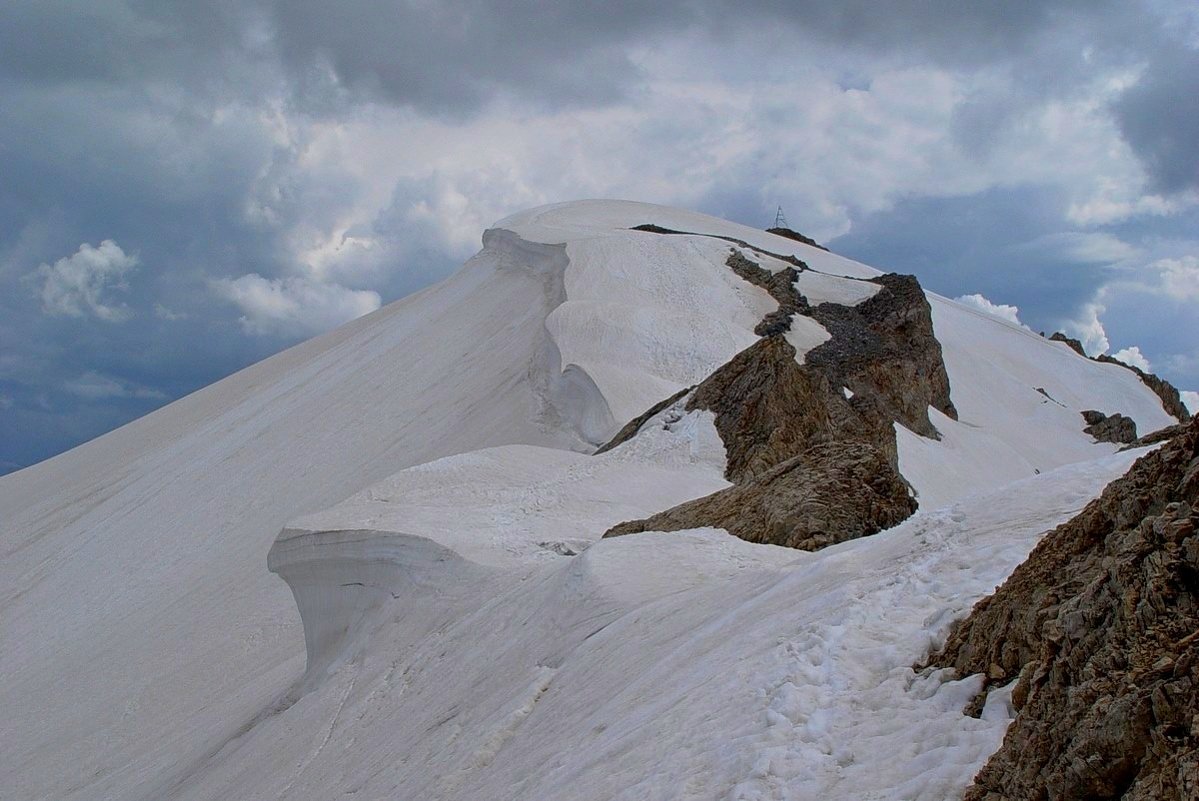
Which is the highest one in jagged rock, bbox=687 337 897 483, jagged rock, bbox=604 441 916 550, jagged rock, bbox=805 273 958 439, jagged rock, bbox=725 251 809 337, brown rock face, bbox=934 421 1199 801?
jagged rock, bbox=725 251 809 337

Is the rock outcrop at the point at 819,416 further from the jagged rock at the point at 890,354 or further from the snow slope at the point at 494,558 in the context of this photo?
the snow slope at the point at 494,558

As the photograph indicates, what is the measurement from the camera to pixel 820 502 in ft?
32.1

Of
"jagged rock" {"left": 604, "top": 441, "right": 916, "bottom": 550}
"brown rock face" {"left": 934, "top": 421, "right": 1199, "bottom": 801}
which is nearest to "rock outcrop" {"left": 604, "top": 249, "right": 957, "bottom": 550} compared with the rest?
"jagged rock" {"left": 604, "top": 441, "right": 916, "bottom": 550}

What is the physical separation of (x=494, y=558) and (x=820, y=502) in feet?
11.1

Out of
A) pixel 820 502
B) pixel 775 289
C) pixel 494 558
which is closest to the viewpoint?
pixel 820 502

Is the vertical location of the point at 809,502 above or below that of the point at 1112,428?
below

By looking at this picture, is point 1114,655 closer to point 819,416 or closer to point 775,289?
point 819,416

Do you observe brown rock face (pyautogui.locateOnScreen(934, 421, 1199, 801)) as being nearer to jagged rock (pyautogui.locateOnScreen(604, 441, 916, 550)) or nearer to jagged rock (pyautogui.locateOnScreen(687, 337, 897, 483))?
jagged rock (pyautogui.locateOnScreen(604, 441, 916, 550))

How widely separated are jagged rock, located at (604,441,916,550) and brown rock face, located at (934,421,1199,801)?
5000 millimetres

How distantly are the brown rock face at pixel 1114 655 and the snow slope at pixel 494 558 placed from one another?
16.5 inches

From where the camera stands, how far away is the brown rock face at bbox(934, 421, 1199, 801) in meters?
3.15

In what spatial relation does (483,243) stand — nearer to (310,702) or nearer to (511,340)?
(511,340)

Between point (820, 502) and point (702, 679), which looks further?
point (820, 502)

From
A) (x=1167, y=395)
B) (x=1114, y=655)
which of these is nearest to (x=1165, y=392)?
(x=1167, y=395)
